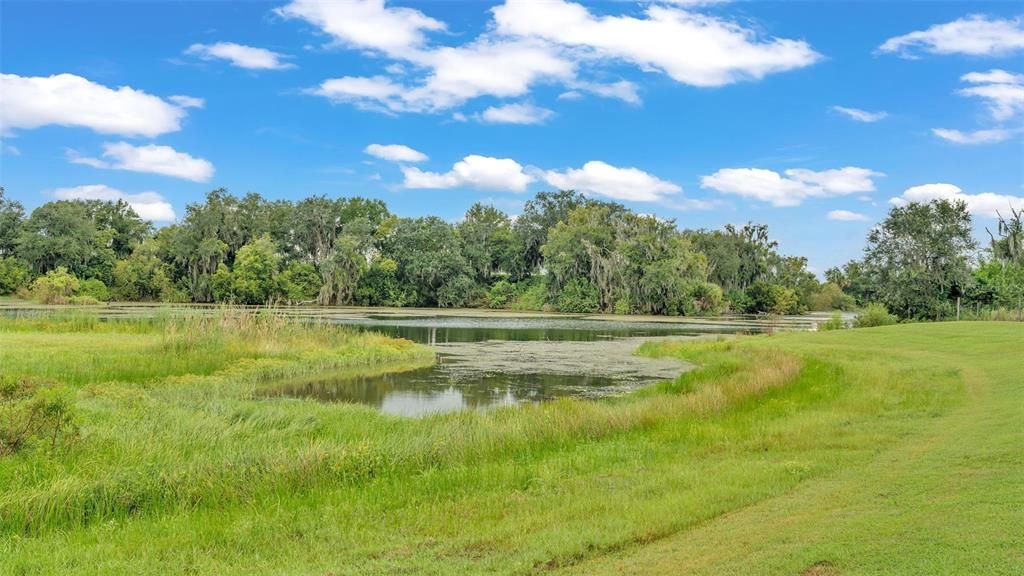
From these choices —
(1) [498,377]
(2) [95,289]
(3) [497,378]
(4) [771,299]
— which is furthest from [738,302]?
(2) [95,289]

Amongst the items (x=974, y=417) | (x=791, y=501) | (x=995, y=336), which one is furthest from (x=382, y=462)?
(x=995, y=336)

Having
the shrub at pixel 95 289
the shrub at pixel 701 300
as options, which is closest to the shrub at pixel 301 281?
the shrub at pixel 95 289

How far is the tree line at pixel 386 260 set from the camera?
85562 millimetres

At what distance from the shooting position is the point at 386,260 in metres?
94.9

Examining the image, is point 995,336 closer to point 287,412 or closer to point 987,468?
point 987,468

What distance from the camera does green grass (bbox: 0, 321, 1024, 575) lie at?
20.8 ft

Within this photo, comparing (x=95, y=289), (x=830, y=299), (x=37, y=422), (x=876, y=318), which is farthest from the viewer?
(x=830, y=299)

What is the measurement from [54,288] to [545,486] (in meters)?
75.7

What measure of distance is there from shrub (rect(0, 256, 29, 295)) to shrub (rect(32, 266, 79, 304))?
6.32m

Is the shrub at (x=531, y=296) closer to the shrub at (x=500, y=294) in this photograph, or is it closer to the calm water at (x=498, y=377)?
the shrub at (x=500, y=294)

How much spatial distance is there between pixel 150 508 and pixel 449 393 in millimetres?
14122

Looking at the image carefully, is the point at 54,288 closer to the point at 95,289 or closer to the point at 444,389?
the point at 95,289

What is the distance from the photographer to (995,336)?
26797 mm

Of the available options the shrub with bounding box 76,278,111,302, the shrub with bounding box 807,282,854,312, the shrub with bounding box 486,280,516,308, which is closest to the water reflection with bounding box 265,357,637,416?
the shrub with bounding box 76,278,111,302
